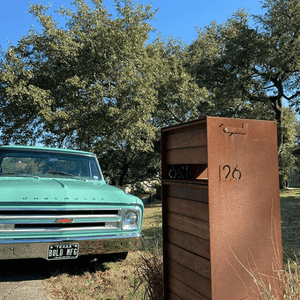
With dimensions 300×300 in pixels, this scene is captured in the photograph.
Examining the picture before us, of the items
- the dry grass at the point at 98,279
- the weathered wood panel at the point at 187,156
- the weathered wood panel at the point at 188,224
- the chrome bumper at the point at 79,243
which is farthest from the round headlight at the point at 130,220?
the weathered wood panel at the point at 187,156

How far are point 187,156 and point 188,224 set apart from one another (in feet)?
1.62

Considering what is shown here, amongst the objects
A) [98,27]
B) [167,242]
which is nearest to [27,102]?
[98,27]

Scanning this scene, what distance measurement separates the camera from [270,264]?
6.89 ft

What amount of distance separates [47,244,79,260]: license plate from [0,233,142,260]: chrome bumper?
0.11ft

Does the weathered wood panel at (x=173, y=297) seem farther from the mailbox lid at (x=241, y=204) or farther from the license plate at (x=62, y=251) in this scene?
the license plate at (x=62, y=251)

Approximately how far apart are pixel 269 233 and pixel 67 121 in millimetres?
11653

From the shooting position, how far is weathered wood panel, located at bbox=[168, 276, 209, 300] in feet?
6.73

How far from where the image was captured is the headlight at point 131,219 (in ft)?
13.1

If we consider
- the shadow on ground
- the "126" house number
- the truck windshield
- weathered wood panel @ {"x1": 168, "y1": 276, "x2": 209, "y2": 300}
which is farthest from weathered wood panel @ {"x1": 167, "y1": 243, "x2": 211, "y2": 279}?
the truck windshield

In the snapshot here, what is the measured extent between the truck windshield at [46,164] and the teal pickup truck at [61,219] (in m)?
0.16

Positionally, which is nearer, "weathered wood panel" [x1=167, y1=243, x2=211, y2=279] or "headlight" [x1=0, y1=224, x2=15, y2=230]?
"weathered wood panel" [x1=167, y1=243, x2=211, y2=279]

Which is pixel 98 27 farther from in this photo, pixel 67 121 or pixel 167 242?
pixel 167 242

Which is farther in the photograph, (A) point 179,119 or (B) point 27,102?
(A) point 179,119

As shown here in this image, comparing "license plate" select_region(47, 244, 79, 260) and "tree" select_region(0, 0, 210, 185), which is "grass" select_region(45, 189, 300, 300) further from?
"tree" select_region(0, 0, 210, 185)
